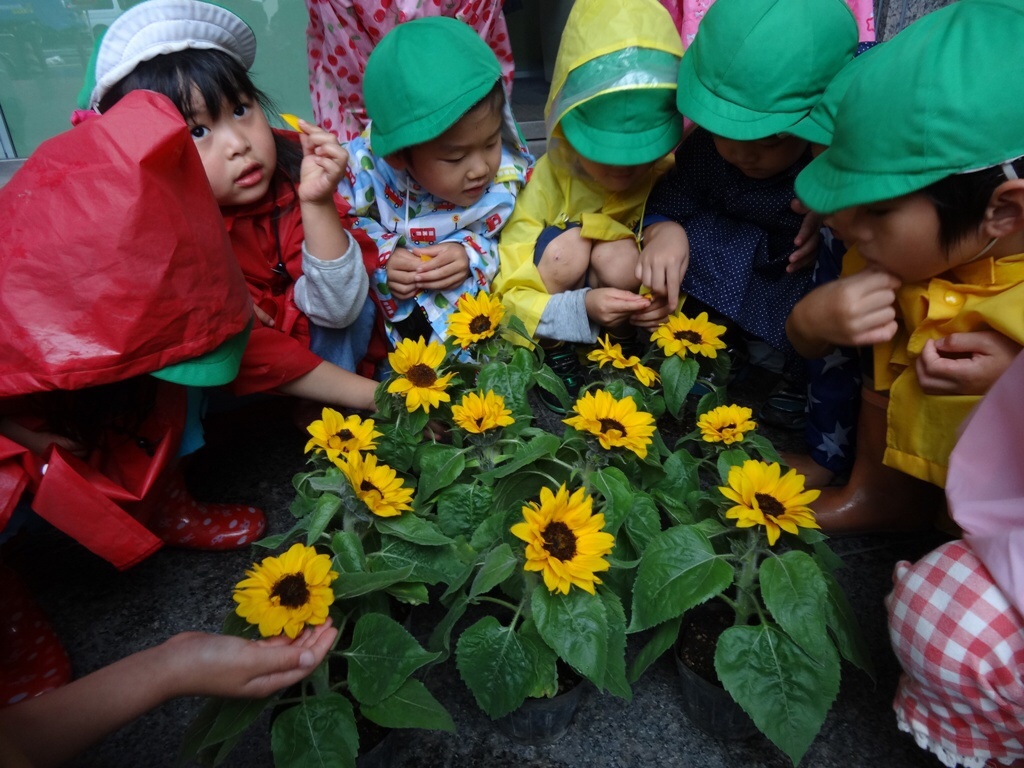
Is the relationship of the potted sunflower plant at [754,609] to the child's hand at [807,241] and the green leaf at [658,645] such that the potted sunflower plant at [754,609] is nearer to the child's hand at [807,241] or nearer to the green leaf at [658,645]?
the green leaf at [658,645]

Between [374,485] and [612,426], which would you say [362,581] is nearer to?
[374,485]

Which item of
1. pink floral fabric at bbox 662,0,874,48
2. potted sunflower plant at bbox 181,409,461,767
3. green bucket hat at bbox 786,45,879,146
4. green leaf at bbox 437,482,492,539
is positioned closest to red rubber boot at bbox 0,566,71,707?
potted sunflower plant at bbox 181,409,461,767

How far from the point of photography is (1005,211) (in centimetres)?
84

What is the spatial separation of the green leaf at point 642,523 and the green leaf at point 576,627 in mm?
140

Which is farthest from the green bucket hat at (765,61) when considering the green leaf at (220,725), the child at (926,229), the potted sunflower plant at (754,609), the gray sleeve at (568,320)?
the green leaf at (220,725)

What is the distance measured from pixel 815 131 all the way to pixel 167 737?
1343 millimetres

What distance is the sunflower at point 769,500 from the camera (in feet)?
2.61

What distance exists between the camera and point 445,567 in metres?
0.92

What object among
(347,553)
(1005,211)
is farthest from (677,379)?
(347,553)

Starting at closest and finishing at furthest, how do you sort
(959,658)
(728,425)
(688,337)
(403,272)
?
(959,658) → (728,425) → (688,337) → (403,272)

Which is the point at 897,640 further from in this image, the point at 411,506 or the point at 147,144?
the point at 147,144

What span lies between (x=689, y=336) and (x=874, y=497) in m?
0.40

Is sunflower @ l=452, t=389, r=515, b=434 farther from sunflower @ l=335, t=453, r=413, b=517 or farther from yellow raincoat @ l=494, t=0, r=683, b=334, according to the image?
yellow raincoat @ l=494, t=0, r=683, b=334

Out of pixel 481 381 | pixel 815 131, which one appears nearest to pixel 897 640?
pixel 481 381
